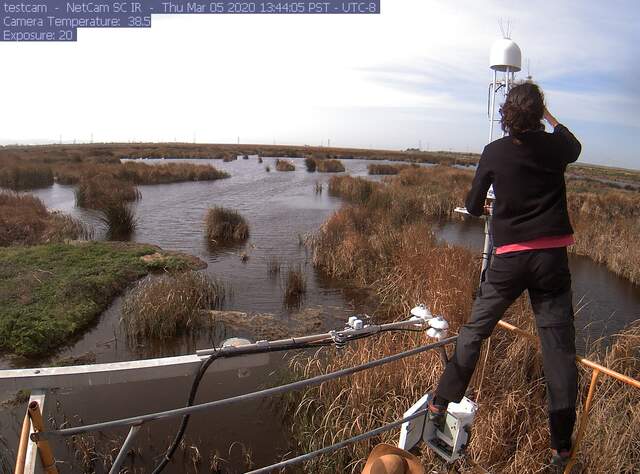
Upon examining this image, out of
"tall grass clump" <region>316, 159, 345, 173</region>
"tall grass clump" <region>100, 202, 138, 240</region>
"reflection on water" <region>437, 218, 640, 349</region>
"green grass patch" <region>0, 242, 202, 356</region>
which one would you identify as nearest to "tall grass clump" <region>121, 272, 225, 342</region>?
"green grass patch" <region>0, 242, 202, 356</region>

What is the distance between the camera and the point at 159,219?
616 inches

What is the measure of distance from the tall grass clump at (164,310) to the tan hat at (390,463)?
217 inches

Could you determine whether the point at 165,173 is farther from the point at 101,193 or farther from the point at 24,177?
the point at 101,193

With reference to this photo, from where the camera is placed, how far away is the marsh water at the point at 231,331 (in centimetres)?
462

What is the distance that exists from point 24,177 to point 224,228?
15524 mm

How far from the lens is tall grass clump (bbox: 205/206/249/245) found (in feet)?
43.2

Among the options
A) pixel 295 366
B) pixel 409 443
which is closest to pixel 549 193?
pixel 409 443

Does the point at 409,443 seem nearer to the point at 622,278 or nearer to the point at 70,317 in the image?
the point at 70,317

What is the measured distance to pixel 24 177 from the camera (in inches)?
928

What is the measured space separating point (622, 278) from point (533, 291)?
10.4 meters

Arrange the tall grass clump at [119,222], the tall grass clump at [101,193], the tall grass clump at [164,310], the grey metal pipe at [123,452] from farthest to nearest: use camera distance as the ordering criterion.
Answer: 1. the tall grass clump at [101,193]
2. the tall grass clump at [119,222]
3. the tall grass clump at [164,310]
4. the grey metal pipe at [123,452]

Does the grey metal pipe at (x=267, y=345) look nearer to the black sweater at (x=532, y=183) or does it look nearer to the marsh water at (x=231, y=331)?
the black sweater at (x=532, y=183)

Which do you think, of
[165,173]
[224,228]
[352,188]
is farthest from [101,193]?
[165,173]

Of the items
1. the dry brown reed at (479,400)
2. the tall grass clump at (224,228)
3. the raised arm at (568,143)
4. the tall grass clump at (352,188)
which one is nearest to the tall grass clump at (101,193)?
the tall grass clump at (224,228)
